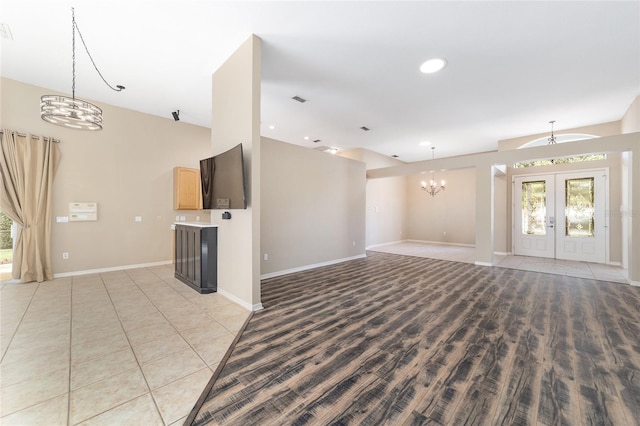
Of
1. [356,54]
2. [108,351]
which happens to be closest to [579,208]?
[356,54]

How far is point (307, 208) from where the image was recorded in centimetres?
556

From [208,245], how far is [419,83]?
172 inches

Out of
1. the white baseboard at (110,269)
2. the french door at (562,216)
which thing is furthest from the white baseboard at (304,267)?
the french door at (562,216)

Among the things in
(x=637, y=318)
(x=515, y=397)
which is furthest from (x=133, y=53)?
(x=637, y=318)

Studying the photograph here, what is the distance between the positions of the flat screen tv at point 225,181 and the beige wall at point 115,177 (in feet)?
8.46

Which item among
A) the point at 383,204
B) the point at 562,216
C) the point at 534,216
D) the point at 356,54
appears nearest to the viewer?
the point at 356,54

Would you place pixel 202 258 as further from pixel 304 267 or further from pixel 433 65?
pixel 433 65

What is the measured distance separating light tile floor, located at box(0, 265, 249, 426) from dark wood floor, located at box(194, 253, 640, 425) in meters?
0.28

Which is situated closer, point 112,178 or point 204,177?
point 204,177

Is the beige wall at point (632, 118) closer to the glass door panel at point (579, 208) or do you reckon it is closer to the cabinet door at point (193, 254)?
the glass door panel at point (579, 208)

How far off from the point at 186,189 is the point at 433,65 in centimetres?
569

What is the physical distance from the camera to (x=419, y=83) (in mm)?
4168

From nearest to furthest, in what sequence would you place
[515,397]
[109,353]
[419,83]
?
[515,397] → [109,353] → [419,83]

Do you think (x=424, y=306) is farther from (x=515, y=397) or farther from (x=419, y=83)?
(x=419, y=83)
